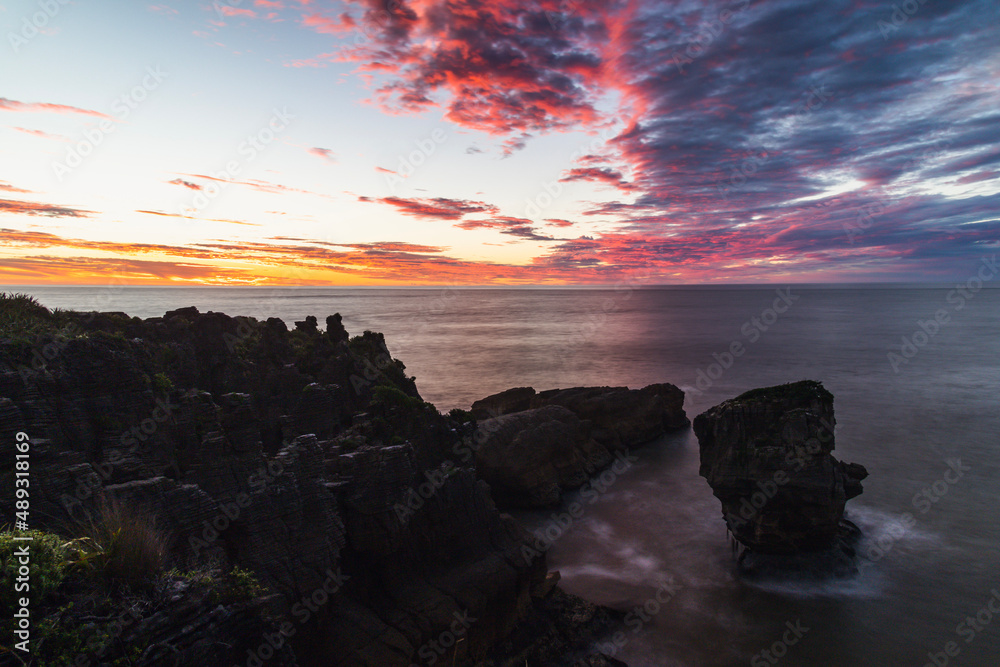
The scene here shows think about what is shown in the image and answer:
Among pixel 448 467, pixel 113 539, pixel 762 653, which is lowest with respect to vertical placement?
pixel 762 653

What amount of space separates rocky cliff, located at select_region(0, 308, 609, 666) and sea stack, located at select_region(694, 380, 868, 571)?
10.2 meters

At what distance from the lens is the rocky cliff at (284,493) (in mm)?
12766

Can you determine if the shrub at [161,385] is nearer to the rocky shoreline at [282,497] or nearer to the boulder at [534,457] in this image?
the rocky shoreline at [282,497]

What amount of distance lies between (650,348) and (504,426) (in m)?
78.0

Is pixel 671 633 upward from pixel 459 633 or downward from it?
downward

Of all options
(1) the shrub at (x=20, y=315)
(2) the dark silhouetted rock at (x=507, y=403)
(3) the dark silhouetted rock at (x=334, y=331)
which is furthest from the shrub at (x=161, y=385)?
(2) the dark silhouetted rock at (x=507, y=403)

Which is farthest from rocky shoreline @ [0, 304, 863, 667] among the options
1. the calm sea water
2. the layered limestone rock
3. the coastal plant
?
the layered limestone rock

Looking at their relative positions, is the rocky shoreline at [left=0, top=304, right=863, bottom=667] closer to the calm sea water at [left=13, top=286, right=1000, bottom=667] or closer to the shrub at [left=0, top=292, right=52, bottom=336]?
the shrub at [left=0, top=292, right=52, bottom=336]

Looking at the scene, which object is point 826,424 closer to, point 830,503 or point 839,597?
point 830,503

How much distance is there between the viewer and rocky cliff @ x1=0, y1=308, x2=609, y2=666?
12.8m

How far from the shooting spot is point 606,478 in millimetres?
39312

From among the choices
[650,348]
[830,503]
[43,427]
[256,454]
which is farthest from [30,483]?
[650,348]

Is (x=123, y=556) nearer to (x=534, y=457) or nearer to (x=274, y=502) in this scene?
(x=274, y=502)

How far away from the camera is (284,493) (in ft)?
51.0
